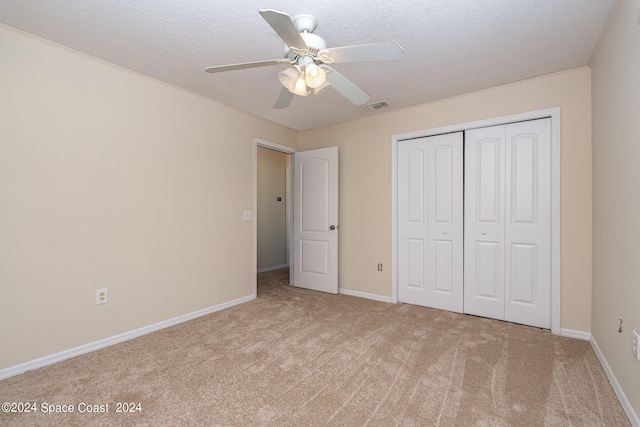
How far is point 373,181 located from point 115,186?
2.75 m

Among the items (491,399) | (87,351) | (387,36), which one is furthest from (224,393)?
(387,36)

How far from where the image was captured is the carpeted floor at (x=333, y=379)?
159 centimetres

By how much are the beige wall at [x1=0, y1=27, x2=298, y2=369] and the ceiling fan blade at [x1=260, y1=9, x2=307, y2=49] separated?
1.88 meters

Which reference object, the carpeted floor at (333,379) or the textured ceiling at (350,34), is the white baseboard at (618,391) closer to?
the carpeted floor at (333,379)

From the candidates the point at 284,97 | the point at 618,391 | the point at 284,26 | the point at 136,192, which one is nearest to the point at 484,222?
the point at 618,391

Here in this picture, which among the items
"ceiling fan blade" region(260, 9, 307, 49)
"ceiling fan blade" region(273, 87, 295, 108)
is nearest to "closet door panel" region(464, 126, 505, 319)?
"ceiling fan blade" region(273, 87, 295, 108)

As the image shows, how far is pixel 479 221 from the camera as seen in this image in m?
3.10

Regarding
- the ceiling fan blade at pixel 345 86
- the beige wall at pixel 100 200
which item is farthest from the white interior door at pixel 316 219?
the ceiling fan blade at pixel 345 86

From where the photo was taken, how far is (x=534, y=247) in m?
2.80

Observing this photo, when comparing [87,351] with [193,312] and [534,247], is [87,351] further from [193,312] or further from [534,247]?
[534,247]

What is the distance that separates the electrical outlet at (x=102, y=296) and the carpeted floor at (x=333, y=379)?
40 cm

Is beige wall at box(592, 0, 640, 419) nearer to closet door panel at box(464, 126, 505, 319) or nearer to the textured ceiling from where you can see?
the textured ceiling

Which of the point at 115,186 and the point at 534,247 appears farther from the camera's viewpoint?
the point at 534,247

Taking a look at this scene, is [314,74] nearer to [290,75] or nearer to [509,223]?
[290,75]
